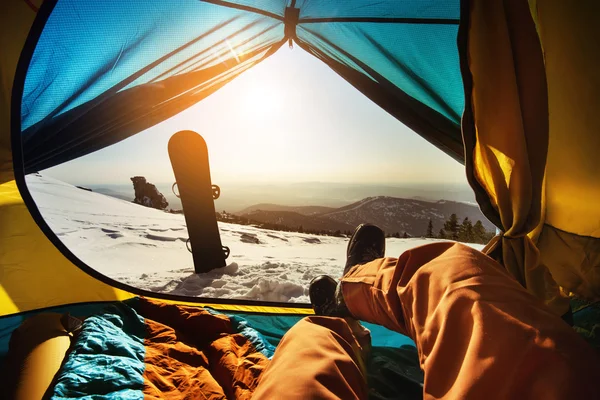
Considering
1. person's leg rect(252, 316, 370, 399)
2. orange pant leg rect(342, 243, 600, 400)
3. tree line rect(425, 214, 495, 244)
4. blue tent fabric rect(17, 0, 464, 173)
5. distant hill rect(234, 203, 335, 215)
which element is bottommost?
tree line rect(425, 214, 495, 244)

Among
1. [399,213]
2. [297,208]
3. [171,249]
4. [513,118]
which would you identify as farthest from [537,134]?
[297,208]

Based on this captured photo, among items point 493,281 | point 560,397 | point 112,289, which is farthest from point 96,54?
point 560,397

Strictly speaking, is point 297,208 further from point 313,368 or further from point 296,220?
point 313,368

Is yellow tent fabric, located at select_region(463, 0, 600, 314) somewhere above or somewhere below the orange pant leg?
above

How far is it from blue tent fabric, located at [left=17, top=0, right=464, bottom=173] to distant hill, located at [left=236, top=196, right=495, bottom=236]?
8.76ft

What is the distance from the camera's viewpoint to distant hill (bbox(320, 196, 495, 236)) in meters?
4.24

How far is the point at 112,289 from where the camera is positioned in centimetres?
133

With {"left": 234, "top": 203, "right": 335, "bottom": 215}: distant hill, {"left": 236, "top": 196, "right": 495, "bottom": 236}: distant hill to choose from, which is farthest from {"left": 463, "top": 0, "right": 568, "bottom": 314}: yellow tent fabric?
{"left": 234, "top": 203, "right": 335, "bottom": 215}: distant hill

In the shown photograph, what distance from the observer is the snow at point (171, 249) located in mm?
1574

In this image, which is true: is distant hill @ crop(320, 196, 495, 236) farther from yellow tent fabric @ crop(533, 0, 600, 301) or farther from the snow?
yellow tent fabric @ crop(533, 0, 600, 301)

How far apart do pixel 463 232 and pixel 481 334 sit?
3.26 m

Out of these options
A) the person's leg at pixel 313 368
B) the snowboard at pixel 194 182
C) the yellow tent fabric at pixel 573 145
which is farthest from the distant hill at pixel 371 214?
the person's leg at pixel 313 368

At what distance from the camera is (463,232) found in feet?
11.1

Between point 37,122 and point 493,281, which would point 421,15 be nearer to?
point 493,281
